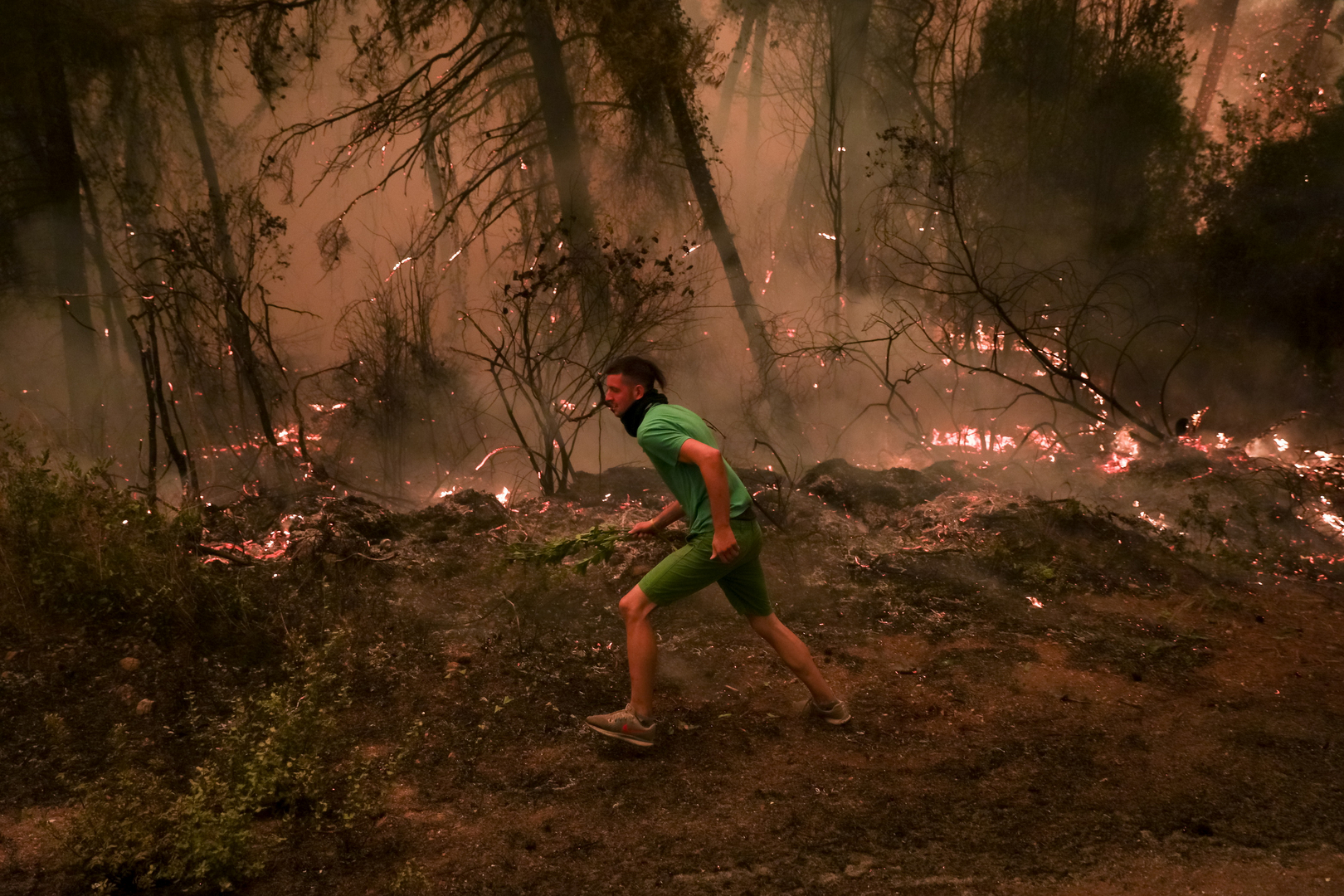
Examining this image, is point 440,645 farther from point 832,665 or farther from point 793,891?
point 793,891

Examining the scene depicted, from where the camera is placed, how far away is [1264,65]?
7.87 meters

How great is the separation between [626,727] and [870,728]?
3.53ft

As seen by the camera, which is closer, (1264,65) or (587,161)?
(587,161)

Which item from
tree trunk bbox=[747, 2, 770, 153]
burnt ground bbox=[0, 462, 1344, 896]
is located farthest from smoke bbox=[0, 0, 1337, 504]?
burnt ground bbox=[0, 462, 1344, 896]

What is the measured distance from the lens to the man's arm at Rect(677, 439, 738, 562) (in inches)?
140

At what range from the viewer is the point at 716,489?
140 inches

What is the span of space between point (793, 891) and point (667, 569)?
1246mm

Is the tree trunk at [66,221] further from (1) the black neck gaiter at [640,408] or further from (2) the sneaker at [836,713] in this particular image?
(2) the sneaker at [836,713]

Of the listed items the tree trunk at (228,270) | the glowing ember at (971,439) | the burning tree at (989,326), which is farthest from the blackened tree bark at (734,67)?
the tree trunk at (228,270)

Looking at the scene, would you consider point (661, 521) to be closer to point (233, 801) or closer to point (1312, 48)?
point (233, 801)

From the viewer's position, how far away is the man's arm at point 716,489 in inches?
140

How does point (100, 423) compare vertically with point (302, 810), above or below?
above

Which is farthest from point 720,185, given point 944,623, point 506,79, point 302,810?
point 302,810

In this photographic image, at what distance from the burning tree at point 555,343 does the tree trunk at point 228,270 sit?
1497 mm
